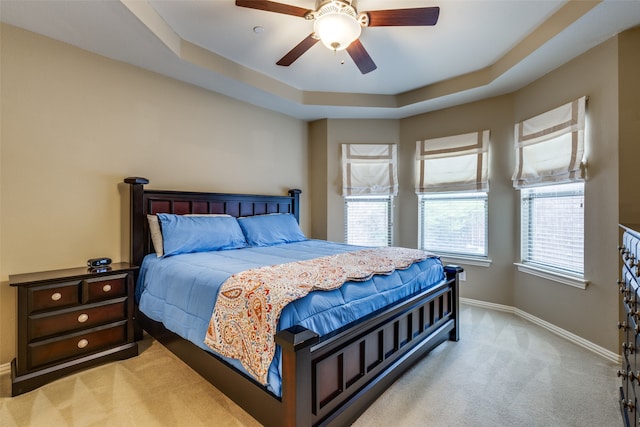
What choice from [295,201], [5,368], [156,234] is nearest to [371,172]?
[295,201]

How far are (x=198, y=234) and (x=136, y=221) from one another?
24.1 inches

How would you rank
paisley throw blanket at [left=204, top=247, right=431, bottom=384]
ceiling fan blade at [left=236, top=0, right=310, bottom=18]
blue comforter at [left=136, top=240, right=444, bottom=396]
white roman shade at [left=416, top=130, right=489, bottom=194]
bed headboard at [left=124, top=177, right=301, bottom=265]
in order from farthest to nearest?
1. white roman shade at [left=416, top=130, right=489, bottom=194]
2. bed headboard at [left=124, top=177, right=301, bottom=265]
3. ceiling fan blade at [left=236, top=0, right=310, bottom=18]
4. blue comforter at [left=136, top=240, right=444, bottom=396]
5. paisley throw blanket at [left=204, top=247, right=431, bottom=384]

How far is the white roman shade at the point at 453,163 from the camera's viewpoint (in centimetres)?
387

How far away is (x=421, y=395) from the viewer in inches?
79.3

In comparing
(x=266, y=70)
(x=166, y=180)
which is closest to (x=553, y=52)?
(x=266, y=70)

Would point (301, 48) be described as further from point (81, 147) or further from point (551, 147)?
point (551, 147)

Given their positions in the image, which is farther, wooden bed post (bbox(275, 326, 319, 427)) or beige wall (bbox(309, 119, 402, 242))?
beige wall (bbox(309, 119, 402, 242))

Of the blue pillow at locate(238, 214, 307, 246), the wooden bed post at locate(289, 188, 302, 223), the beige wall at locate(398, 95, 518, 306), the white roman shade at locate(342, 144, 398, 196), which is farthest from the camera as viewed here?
the white roman shade at locate(342, 144, 398, 196)

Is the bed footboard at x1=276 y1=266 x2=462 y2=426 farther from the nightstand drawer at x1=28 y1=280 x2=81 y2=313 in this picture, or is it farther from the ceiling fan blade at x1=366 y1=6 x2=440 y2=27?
the ceiling fan blade at x1=366 y1=6 x2=440 y2=27

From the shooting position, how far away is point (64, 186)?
101 inches

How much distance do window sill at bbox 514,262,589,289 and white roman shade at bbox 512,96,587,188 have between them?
3.17ft

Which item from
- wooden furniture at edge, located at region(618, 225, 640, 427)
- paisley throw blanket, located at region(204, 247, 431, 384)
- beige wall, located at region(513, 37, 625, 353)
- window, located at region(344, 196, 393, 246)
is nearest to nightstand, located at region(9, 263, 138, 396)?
paisley throw blanket, located at region(204, 247, 431, 384)

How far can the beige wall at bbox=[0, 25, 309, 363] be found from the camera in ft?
7.64

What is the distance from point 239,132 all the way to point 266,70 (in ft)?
2.92
